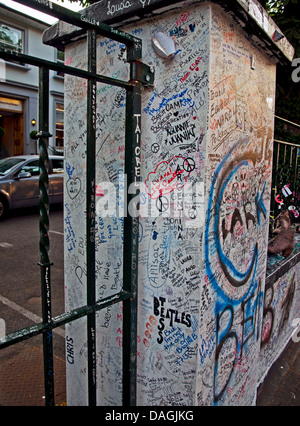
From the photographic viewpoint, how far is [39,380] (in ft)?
9.71

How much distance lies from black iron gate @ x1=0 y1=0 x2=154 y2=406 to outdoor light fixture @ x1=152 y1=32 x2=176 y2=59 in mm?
92

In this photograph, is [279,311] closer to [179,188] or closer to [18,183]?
[179,188]

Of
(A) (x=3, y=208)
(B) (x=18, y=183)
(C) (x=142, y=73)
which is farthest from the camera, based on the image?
(B) (x=18, y=183)

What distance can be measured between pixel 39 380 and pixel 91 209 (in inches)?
93.3

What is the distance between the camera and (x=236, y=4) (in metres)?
1.49

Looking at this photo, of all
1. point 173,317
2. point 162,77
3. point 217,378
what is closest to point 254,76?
point 162,77

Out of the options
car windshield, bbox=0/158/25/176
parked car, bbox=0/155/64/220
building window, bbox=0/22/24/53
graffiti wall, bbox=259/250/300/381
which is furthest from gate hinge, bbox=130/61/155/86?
building window, bbox=0/22/24/53

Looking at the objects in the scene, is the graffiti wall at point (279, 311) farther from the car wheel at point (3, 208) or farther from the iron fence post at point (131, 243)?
the car wheel at point (3, 208)

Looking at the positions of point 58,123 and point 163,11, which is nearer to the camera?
point 163,11

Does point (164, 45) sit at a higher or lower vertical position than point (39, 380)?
higher

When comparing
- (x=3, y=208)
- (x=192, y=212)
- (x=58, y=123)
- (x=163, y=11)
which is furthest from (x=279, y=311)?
(x=58, y=123)

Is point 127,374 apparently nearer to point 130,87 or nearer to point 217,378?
point 217,378

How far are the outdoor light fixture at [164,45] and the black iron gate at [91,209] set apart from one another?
9 cm
